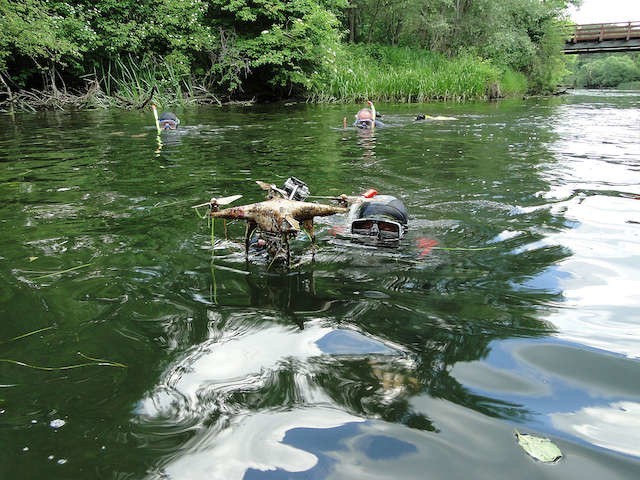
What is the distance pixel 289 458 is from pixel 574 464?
0.95 metres

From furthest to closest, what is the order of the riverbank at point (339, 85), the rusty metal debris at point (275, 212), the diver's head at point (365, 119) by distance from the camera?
the riverbank at point (339, 85) < the diver's head at point (365, 119) < the rusty metal debris at point (275, 212)

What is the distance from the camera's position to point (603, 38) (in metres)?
36.9

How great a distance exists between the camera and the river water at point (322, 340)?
1741 millimetres

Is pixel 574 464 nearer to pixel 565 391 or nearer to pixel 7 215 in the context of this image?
pixel 565 391

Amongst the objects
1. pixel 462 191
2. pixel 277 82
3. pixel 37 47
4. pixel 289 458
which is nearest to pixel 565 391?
pixel 289 458

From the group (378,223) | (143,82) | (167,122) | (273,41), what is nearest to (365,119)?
(167,122)

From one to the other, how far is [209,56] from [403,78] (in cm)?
822

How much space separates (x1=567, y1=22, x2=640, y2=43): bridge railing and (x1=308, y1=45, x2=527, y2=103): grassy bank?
1392 centimetres

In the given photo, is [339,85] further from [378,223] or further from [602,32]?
[602,32]

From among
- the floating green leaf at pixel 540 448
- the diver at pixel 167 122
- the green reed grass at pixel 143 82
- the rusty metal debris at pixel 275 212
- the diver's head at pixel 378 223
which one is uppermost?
the green reed grass at pixel 143 82

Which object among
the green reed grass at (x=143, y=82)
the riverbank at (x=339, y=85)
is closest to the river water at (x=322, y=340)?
the riverbank at (x=339, y=85)

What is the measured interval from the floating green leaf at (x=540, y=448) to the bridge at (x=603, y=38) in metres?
40.5

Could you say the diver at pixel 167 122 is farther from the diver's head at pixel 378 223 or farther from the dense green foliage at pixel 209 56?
the diver's head at pixel 378 223

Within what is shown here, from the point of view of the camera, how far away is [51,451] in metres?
1.72
